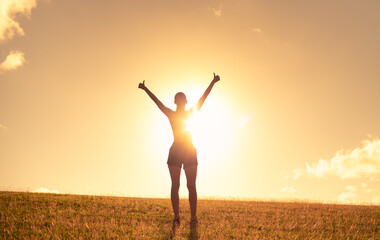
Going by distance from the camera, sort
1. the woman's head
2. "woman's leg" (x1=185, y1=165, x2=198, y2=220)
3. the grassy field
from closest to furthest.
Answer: the grassy field → "woman's leg" (x1=185, y1=165, x2=198, y2=220) → the woman's head

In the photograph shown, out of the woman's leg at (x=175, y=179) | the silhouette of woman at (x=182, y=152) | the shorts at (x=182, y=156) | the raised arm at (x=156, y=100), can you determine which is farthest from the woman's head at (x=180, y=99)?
the woman's leg at (x=175, y=179)

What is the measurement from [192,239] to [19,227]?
4.25 meters

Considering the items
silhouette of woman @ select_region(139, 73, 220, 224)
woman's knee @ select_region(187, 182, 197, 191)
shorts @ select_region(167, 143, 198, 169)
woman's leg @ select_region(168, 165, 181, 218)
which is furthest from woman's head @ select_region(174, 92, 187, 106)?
woman's knee @ select_region(187, 182, 197, 191)

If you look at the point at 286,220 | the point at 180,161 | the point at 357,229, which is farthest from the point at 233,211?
the point at 180,161

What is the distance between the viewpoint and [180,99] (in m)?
7.56

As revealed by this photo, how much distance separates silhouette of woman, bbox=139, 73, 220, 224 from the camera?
7.30 m

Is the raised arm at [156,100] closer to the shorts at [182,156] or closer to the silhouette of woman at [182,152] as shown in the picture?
the silhouette of woman at [182,152]

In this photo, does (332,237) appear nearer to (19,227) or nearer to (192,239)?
(192,239)

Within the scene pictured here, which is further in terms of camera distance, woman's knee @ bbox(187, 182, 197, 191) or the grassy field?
woman's knee @ bbox(187, 182, 197, 191)

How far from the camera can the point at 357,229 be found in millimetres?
8711

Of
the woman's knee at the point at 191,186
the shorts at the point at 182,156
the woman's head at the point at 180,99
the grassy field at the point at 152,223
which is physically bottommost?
the grassy field at the point at 152,223

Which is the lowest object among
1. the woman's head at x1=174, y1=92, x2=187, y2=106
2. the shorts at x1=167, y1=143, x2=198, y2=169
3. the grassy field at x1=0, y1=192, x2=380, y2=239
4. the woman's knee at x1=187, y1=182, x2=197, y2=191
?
the grassy field at x1=0, y1=192, x2=380, y2=239

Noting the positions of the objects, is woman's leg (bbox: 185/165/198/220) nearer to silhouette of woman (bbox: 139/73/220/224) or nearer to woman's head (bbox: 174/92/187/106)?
silhouette of woman (bbox: 139/73/220/224)

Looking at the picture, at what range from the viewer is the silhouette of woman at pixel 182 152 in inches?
287
